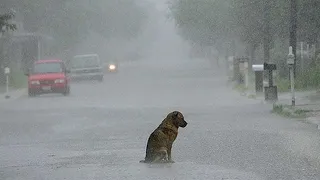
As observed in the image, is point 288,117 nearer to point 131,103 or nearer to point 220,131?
point 220,131

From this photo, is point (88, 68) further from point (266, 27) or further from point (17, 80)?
point (266, 27)

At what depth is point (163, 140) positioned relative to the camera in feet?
46.6

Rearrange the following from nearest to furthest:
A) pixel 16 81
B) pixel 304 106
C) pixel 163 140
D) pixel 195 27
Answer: pixel 163 140
pixel 304 106
pixel 16 81
pixel 195 27

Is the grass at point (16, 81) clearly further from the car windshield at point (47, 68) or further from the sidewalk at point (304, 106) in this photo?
the sidewalk at point (304, 106)

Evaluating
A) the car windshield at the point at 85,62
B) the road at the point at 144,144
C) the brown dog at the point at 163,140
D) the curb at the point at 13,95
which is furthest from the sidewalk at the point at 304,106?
the car windshield at the point at 85,62

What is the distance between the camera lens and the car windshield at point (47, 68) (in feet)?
161

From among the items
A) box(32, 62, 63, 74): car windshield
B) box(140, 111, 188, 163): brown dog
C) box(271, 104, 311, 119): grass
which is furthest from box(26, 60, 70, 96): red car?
box(140, 111, 188, 163): brown dog

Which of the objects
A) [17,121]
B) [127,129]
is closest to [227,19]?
[17,121]

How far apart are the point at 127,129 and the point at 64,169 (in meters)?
8.91

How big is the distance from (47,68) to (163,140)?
3597 cm

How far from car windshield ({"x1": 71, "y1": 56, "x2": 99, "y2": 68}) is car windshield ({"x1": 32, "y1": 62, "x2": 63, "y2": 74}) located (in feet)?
57.9

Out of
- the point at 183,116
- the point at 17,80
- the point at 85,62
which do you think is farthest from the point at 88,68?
the point at 183,116

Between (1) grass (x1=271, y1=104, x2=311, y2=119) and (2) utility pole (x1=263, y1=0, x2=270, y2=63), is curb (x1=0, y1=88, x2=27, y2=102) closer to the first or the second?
(2) utility pole (x1=263, y1=0, x2=270, y2=63)

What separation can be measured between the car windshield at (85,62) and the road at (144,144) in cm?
3350
